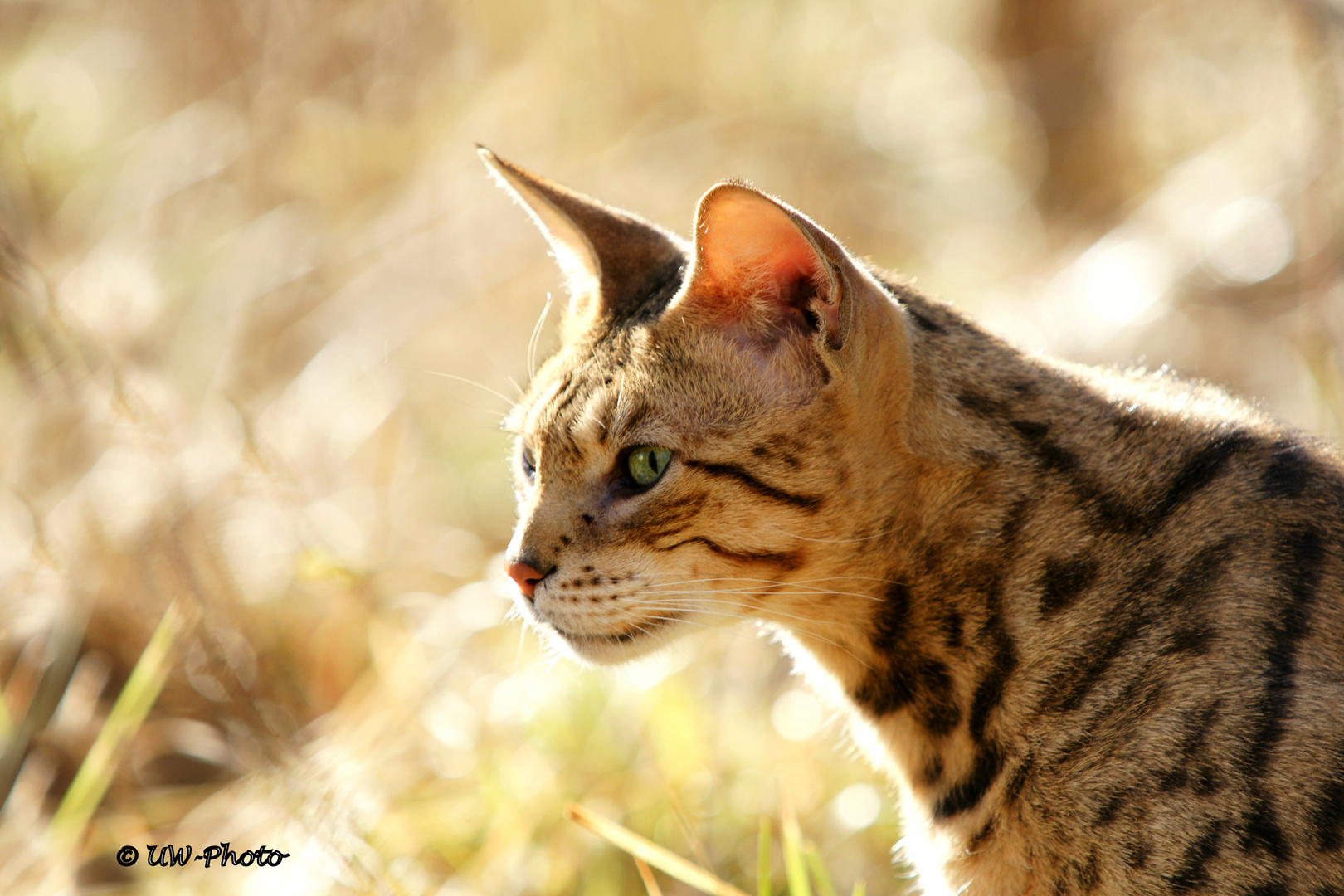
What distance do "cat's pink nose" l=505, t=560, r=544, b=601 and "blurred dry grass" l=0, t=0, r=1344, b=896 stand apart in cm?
64

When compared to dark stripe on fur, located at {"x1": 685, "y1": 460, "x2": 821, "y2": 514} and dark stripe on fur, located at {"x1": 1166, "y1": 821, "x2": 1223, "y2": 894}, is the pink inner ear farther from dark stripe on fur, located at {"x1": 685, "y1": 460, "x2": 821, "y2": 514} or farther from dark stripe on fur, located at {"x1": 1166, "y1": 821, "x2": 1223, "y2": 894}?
dark stripe on fur, located at {"x1": 1166, "y1": 821, "x2": 1223, "y2": 894}

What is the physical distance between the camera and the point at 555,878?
294cm

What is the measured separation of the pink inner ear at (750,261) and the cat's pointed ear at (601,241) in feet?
1.31

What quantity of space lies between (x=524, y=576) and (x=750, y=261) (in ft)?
2.52

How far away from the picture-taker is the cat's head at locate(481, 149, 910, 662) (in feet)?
6.54

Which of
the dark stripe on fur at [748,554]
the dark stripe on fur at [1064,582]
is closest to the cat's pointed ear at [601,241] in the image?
the dark stripe on fur at [748,554]

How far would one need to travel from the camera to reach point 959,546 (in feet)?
6.71

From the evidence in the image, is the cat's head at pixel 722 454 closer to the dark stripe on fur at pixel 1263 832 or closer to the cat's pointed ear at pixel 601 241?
the cat's pointed ear at pixel 601 241

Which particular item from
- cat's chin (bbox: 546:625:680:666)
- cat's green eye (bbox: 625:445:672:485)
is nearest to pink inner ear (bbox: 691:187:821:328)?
cat's green eye (bbox: 625:445:672:485)

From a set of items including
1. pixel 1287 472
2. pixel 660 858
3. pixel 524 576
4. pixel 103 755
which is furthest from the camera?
pixel 103 755

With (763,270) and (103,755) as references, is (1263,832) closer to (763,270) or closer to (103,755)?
(763,270)

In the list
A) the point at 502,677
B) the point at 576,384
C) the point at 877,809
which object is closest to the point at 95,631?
the point at 502,677

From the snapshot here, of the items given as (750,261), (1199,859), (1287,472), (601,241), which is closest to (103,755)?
(601,241)

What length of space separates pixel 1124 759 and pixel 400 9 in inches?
217
